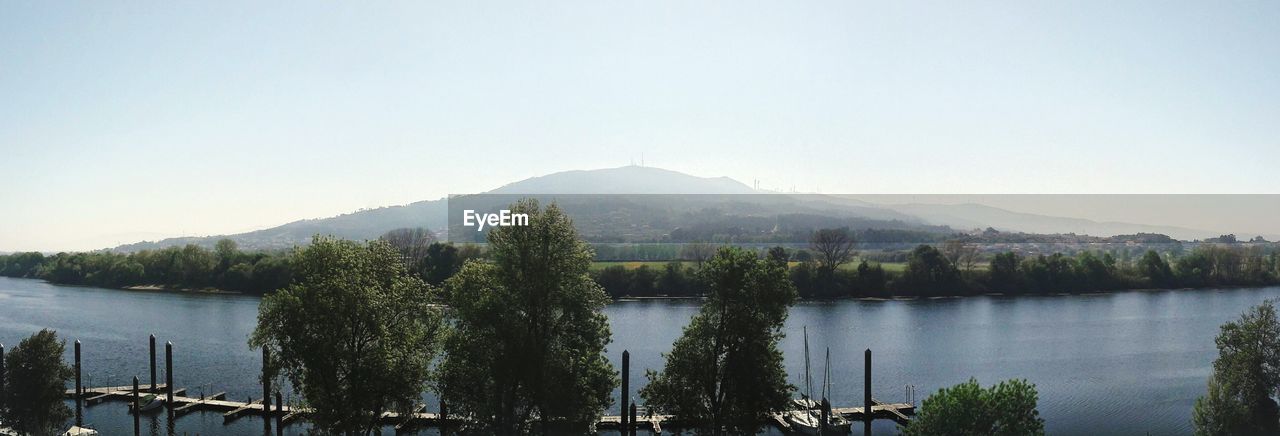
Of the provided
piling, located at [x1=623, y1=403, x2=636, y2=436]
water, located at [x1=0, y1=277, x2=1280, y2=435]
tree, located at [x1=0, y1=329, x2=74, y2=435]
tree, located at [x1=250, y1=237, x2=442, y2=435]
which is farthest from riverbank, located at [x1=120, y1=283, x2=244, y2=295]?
tree, located at [x1=250, y1=237, x2=442, y2=435]

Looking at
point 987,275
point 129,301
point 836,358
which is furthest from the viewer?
point 987,275

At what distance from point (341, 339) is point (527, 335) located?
4.30m

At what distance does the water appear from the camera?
29.7 m

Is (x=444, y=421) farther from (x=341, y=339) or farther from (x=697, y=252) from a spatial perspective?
(x=697, y=252)

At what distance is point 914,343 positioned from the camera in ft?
142

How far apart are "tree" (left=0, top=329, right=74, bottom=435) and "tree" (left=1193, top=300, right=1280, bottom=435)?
1266 inches

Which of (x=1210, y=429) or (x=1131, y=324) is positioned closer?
(x=1210, y=429)

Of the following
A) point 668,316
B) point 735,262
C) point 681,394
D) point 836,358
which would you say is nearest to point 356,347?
point 681,394

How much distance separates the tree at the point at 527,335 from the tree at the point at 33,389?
12484 mm

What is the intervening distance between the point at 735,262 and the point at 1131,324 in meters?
47.4

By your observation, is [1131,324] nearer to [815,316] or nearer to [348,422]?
[815,316]

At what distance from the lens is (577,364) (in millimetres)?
18719

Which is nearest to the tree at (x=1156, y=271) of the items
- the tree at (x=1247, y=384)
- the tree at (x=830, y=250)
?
the tree at (x=830, y=250)

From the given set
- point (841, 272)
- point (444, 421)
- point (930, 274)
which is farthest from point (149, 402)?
point (930, 274)
